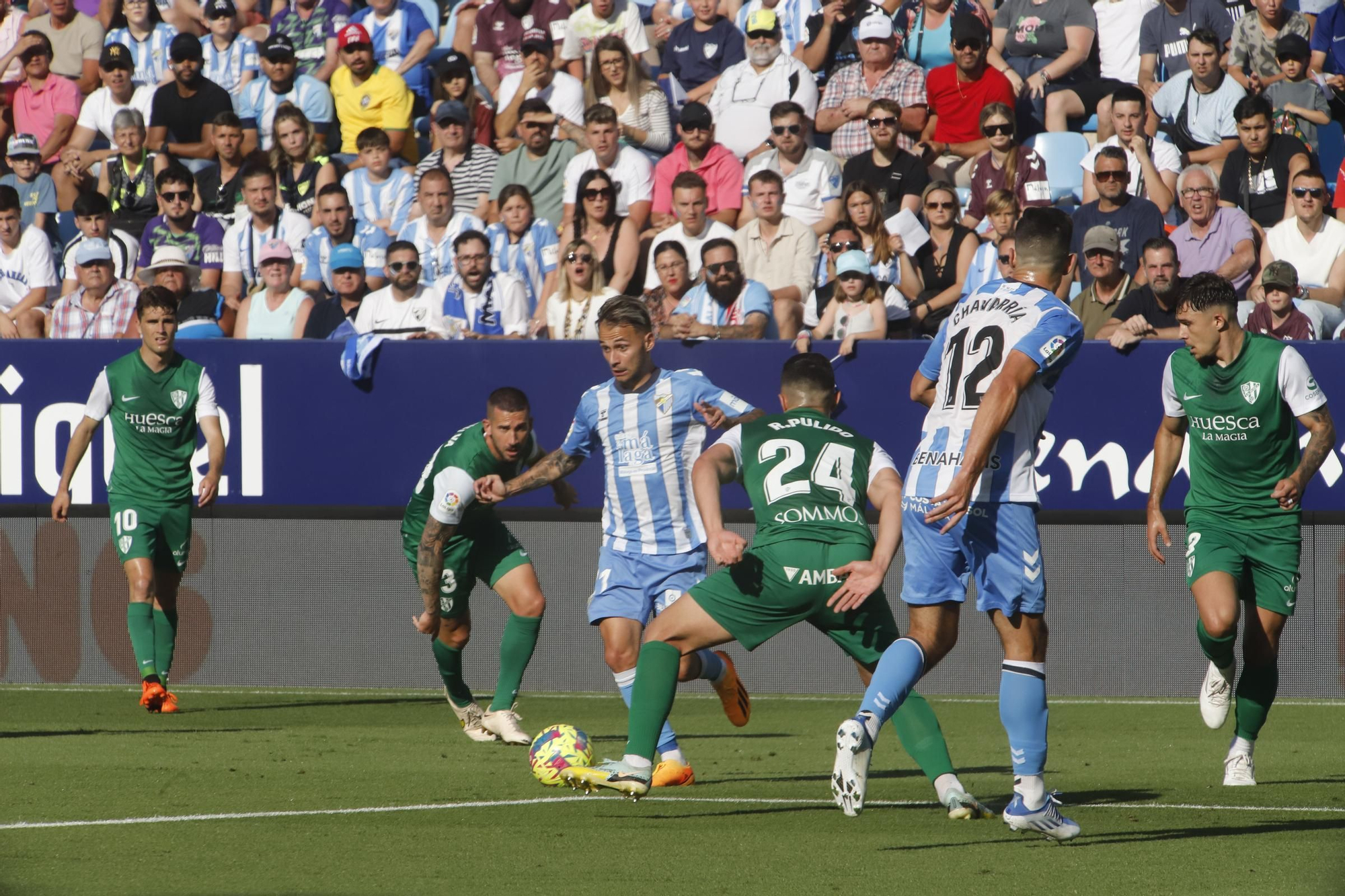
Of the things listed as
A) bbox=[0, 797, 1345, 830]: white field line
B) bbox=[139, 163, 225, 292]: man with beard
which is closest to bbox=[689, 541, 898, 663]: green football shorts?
bbox=[0, 797, 1345, 830]: white field line

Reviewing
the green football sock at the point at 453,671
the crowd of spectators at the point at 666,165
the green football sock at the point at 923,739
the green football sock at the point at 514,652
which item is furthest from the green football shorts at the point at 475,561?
the green football sock at the point at 923,739

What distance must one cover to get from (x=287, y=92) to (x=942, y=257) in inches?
278

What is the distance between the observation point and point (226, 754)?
31.5 feet

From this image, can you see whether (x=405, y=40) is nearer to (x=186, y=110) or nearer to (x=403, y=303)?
(x=186, y=110)

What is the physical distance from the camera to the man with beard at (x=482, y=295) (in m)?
13.9

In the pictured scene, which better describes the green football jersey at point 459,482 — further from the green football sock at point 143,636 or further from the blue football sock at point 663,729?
the green football sock at point 143,636

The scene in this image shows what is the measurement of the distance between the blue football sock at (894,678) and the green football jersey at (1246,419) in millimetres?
2359

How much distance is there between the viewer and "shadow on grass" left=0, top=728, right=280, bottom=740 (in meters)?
10.5

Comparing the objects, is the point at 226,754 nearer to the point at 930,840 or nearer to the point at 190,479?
the point at 190,479

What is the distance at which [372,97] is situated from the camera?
16953 mm

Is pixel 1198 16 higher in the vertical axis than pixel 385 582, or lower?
higher

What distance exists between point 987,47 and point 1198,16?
5.65ft

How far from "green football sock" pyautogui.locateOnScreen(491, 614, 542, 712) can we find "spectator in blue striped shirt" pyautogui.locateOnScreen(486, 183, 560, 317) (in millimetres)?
4693

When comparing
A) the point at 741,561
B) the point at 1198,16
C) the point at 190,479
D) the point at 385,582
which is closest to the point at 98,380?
the point at 190,479
